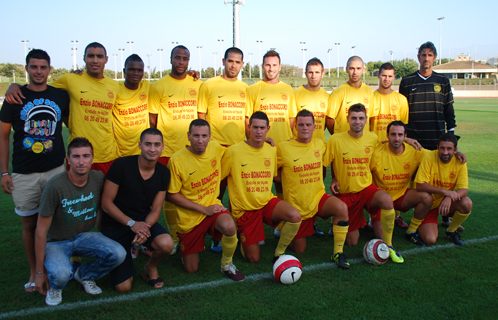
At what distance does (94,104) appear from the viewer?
4277 mm

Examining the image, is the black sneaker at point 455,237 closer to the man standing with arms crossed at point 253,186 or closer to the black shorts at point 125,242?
the man standing with arms crossed at point 253,186

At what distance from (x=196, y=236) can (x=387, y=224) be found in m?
2.20

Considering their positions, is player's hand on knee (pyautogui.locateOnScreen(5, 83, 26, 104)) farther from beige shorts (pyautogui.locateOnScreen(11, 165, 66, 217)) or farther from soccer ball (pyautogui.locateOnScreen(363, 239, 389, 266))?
soccer ball (pyautogui.locateOnScreen(363, 239, 389, 266))

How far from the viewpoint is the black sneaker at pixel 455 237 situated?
15.0 feet

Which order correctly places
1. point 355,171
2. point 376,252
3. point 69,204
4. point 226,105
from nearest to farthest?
point 69,204 < point 376,252 < point 355,171 < point 226,105

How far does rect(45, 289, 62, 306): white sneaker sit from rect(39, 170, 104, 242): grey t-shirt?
464 mm

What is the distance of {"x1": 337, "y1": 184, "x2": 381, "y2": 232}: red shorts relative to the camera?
4676 mm

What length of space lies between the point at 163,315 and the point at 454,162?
157 inches

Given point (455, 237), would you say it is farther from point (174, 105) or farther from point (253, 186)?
point (174, 105)

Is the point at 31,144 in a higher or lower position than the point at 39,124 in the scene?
lower

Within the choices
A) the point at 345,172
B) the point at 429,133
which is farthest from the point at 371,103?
the point at 345,172

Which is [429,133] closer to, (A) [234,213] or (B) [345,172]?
(B) [345,172]

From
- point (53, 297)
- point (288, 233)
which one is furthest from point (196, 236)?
point (53, 297)

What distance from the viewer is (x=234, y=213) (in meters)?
4.39
